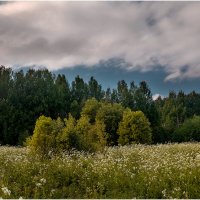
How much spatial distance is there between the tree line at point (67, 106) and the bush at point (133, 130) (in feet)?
0.36

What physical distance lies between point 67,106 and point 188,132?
65.5 feet

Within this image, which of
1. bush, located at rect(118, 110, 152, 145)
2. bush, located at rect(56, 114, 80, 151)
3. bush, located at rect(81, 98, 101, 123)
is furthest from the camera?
bush, located at rect(81, 98, 101, 123)

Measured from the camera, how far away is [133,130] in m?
42.8

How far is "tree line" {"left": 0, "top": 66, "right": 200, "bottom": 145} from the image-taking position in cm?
4756

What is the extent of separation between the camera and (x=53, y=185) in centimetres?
1549

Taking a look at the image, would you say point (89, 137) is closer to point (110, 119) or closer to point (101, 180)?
point (101, 180)

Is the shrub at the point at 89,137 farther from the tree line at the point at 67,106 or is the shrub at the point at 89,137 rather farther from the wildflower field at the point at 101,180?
the tree line at the point at 67,106

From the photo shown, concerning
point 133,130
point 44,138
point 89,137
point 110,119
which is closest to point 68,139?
point 44,138

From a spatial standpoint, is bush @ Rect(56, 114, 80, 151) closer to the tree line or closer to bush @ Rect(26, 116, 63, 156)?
bush @ Rect(26, 116, 63, 156)

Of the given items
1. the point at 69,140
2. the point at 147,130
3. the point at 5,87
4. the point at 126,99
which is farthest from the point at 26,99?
the point at 69,140

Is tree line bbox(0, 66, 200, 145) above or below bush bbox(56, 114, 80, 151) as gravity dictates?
above

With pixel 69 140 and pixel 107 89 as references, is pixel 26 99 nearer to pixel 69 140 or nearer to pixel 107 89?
pixel 107 89

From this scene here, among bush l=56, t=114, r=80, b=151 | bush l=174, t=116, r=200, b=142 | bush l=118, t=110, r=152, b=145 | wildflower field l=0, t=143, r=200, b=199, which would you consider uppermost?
bush l=174, t=116, r=200, b=142

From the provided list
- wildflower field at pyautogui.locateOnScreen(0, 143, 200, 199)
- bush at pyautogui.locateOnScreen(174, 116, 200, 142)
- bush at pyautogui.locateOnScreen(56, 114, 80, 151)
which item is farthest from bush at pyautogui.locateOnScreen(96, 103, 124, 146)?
wildflower field at pyautogui.locateOnScreen(0, 143, 200, 199)
